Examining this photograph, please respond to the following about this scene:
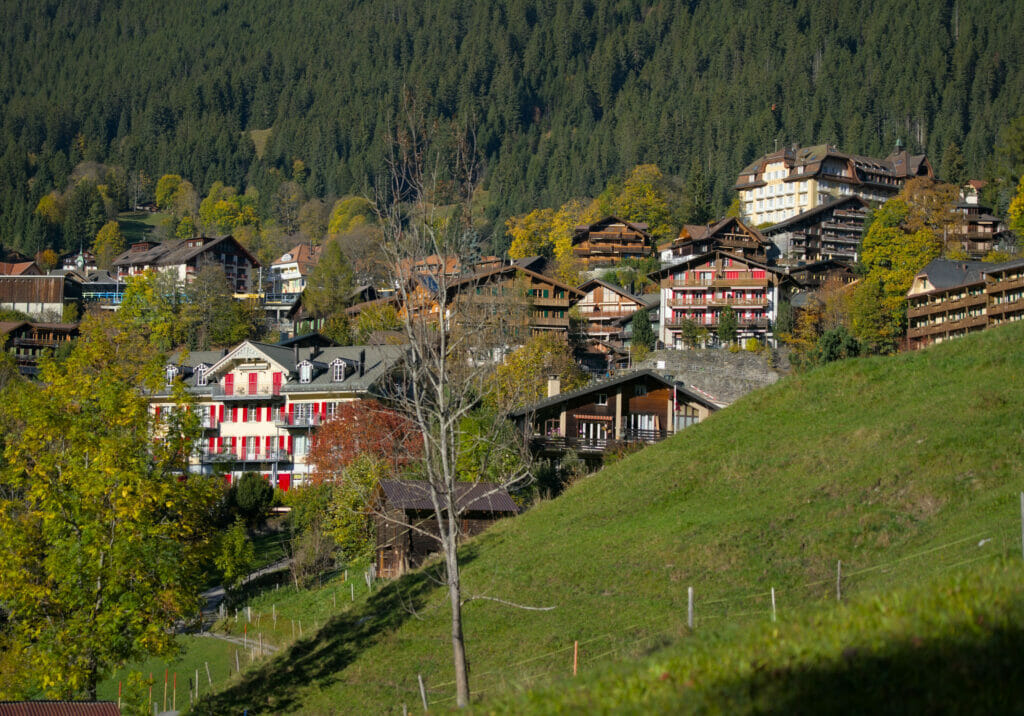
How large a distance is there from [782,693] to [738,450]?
23500 millimetres

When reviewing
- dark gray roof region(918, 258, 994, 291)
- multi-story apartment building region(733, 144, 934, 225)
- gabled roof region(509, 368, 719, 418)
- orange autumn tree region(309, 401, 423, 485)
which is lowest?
orange autumn tree region(309, 401, 423, 485)

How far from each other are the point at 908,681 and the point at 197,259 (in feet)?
479

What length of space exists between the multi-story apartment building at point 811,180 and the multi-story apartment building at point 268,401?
83.0 metres

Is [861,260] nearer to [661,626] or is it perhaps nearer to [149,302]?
[149,302]

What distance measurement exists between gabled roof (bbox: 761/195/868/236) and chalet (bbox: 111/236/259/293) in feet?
219

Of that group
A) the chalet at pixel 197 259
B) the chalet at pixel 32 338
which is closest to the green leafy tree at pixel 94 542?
the chalet at pixel 32 338

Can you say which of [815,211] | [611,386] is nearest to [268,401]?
[611,386]

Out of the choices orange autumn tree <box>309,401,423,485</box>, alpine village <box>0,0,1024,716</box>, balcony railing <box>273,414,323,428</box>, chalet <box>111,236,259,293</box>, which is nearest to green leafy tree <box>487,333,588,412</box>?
alpine village <box>0,0,1024,716</box>

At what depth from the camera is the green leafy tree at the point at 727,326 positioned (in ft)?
301

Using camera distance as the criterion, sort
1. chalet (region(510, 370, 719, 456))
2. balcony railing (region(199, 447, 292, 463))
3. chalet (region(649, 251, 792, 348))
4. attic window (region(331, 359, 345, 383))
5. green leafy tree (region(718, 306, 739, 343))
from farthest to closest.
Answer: chalet (region(649, 251, 792, 348))
green leafy tree (region(718, 306, 739, 343))
balcony railing (region(199, 447, 292, 463))
attic window (region(331, 359, 345, 383))
chalet (region(510, 370, 719, 456))

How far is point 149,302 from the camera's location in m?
103

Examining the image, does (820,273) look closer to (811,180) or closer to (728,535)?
(811,180)

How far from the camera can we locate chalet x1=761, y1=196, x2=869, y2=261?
129875 millimetres

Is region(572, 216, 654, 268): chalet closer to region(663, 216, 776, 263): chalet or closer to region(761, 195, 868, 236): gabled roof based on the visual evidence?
region(663, 216, 776, 263): chalet
